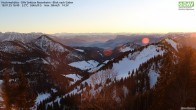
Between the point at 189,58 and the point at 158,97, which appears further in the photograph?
the point at 158,97

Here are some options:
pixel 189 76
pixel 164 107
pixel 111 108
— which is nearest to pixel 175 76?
pixel 189 76

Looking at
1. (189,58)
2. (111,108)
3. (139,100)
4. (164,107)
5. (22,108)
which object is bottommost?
(139,100)

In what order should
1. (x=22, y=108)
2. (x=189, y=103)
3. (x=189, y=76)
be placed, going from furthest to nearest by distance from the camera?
(x=22, y=108)
(x=189, y=103)
(x=189, y=76)

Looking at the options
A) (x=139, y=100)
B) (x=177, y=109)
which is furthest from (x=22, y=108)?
(x=139, y=100)

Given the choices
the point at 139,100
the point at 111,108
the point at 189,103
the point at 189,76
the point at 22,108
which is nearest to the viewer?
the point at 189,76

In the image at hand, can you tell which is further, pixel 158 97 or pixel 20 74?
pixel 20 74

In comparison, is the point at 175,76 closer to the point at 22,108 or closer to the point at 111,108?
the point at 22,108

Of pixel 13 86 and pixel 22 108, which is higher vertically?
pixel 13 86

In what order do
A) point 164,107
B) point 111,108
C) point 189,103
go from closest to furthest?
point 189,103 → point 164,107 → point 111,108

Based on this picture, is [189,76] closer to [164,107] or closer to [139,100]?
[164,107]
